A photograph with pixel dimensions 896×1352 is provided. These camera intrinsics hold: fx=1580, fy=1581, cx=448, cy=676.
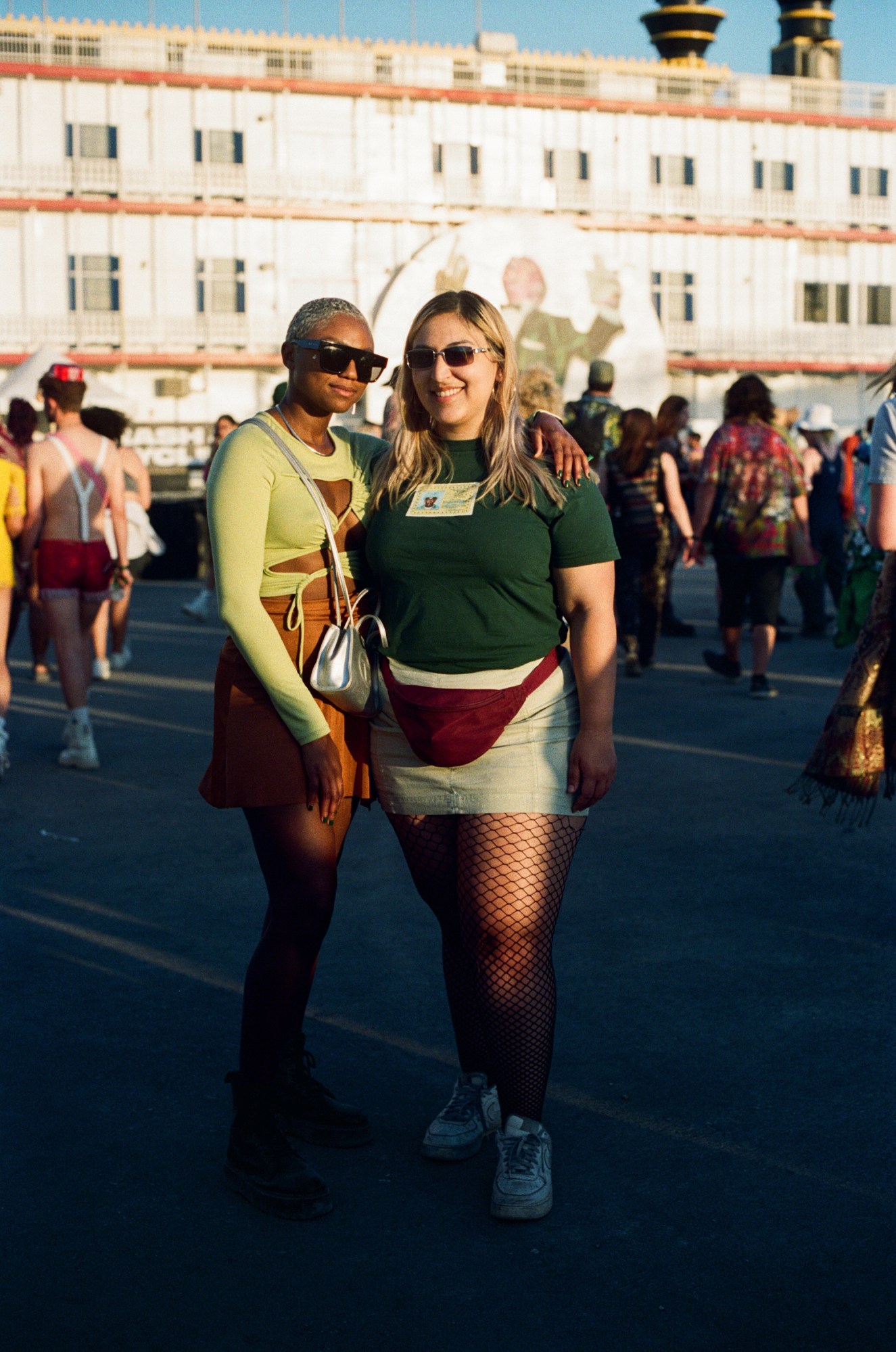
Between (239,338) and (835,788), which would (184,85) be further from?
(835,788)

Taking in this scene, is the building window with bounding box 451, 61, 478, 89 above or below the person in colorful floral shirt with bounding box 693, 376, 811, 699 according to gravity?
above

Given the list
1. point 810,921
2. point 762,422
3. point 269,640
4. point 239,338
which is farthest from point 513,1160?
point 239,338

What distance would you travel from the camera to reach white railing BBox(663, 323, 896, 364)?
47.5m

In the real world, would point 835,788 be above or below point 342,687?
below

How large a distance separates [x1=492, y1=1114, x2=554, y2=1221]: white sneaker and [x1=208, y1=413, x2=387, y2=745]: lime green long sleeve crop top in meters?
0.90

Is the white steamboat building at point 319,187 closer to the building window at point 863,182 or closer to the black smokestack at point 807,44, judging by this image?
the building window at point 863,182

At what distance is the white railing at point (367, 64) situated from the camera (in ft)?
141

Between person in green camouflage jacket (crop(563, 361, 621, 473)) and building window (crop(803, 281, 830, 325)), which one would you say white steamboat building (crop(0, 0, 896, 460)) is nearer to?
building window (crop(803, 281, 830, 325))

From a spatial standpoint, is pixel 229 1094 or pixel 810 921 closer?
pixel 229 1094

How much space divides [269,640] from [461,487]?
0.49 m

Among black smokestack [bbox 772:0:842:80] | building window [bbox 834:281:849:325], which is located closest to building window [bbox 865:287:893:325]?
building window [bbox 834:281:849:325]

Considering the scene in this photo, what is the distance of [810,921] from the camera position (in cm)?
510

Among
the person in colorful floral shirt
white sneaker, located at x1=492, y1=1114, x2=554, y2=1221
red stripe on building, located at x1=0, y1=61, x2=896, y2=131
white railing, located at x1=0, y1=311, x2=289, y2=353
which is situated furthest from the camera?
red stripe on building, located at x1=0, y1=61, x2=896, y2=131

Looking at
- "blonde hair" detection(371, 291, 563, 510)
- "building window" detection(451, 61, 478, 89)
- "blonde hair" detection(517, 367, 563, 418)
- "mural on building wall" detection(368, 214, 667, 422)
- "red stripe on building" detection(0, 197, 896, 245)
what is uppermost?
"building window" detection(451, 61, 478, 89)
